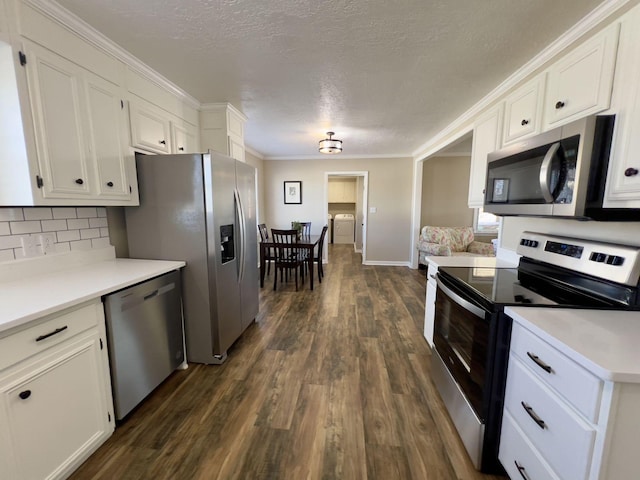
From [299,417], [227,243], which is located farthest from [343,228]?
[299,417]

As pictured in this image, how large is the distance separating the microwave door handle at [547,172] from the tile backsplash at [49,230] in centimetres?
289

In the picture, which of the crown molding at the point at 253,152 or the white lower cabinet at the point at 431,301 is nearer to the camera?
the white lower cabinet at the point at 431,301

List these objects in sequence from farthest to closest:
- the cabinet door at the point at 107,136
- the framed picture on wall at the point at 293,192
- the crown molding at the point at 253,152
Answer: the framed picture on wall at the point at 293,192
the crown molding at the point at 253,152
the cabinet door at the point at 107,136

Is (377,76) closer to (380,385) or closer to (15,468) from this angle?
(380,385)

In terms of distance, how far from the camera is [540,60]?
182 centimetres

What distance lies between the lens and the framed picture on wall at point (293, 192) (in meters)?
5.99

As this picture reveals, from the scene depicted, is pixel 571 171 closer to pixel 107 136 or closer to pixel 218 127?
pixel 107 136

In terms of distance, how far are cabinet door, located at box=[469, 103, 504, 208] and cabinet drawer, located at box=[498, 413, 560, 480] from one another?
1.74 metres

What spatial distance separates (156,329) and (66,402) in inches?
23.3

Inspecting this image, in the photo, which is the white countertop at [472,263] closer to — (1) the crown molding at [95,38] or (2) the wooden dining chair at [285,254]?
(2) the wooden dining chair at [285,254]

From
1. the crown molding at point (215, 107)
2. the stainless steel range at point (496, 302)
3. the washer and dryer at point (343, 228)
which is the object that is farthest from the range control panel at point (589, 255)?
the washer and dryer at point (343, 228)

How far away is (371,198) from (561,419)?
5.08 meters

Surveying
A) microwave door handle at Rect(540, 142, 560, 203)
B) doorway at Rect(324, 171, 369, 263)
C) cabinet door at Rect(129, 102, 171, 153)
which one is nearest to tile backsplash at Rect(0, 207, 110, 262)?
cabinet door at Rect(129, 102, 171, 153)

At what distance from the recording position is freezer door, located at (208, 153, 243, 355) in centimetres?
203
